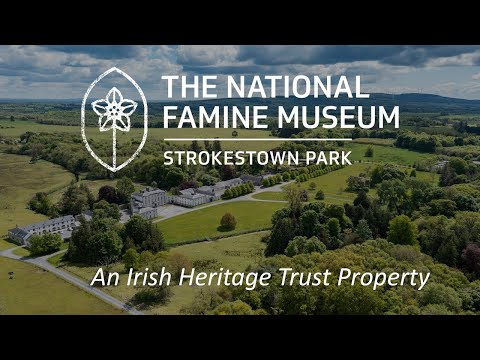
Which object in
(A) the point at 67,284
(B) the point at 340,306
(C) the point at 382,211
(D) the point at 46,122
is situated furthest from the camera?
(D) the point at 46,122

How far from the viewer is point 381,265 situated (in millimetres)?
10750

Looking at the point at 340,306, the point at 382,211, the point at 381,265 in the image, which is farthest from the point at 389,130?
the point at 340,306

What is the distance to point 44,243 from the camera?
14.9 metres

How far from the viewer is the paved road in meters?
10.9

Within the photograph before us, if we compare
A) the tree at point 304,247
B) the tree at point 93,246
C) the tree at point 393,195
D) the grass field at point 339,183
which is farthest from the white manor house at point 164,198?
the tree at point 393,195

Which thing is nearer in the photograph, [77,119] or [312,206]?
[312,206]

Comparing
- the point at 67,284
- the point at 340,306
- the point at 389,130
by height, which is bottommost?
the point at 67,284

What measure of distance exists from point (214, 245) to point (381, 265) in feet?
22.5

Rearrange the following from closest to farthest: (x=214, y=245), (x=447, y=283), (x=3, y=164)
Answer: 1. (x=447, y=283)
2. (x=214, y=245)
3. (x=3, y=164)

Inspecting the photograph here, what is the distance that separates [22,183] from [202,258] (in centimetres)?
1316

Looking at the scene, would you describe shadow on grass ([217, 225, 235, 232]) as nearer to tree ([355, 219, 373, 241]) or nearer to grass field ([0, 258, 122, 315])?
tree ([355, 219, 373, 241])

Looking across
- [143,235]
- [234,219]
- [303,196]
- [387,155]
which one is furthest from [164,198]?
[387,155]
